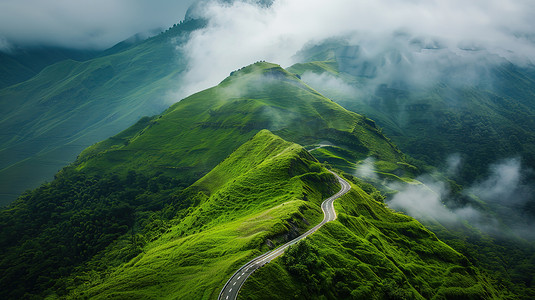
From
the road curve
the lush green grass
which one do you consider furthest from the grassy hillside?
the lush green grass

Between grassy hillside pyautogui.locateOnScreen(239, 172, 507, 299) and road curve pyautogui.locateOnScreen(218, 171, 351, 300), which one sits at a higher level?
road curve pyautogui.locateOnScreen(218, 171, 351, 300)

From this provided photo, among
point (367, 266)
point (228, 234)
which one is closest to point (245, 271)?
point (228, 234)

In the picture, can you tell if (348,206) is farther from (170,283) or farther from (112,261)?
(112,261)

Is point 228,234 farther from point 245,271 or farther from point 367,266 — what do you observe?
point 367,266

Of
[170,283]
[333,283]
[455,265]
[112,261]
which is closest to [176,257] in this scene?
[170,283]

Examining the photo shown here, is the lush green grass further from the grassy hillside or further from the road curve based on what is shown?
the grassy hillside

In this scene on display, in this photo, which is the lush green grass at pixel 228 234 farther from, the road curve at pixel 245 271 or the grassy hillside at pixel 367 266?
the grassy hillside at pixel 367 266

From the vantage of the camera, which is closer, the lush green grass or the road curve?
the road curve
